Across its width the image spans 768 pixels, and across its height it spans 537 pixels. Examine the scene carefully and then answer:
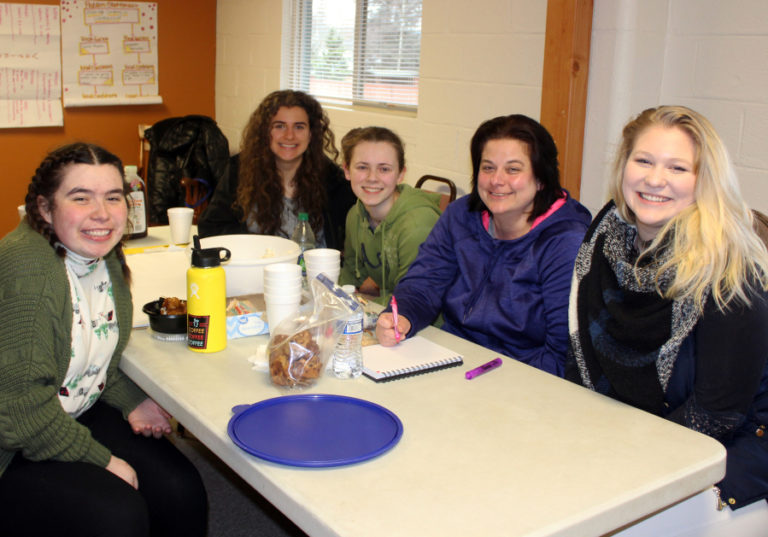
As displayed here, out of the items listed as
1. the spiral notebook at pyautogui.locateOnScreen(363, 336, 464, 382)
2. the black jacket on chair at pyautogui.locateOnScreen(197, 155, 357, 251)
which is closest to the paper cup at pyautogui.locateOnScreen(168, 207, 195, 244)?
the black jacket on chair at pyautogui.locateOnScreen(197, 155, 357, 251)

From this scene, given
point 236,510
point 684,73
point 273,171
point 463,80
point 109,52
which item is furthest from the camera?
point 109,52

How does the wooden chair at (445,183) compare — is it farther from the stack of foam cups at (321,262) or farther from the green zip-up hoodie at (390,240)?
the stack of foam cups at (321,262)

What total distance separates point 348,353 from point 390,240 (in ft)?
3.05

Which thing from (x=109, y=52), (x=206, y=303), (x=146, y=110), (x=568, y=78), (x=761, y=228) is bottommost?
(x=206, y=303)

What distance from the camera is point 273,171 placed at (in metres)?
2.81

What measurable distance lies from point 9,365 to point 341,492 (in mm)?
684

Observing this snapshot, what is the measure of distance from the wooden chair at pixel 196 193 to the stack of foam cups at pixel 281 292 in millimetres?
2641

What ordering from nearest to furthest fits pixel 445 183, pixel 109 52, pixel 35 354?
pixel 35 354, pixel 445 183, pixel 109 52

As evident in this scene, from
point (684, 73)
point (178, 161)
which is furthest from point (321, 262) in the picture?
point (178, 161)

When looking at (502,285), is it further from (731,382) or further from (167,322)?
(167,322)

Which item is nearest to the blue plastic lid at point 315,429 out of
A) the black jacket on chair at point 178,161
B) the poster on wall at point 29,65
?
the black jacket on chair at point 178,161

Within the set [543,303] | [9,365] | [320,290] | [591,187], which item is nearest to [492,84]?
[591,187]

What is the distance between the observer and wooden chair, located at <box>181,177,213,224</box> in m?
4.14

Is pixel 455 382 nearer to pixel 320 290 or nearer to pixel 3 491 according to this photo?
pixel 320 290
